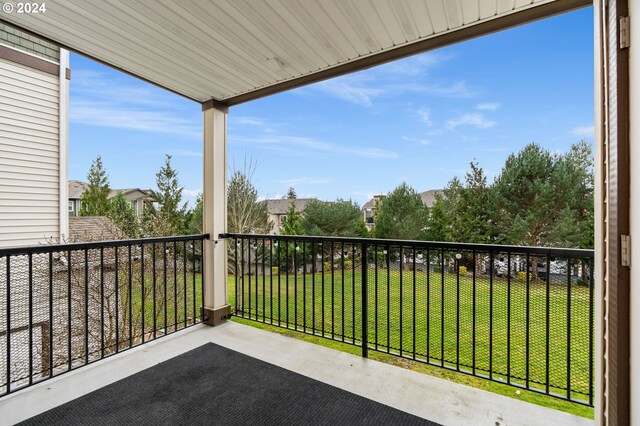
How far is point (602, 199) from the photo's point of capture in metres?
1.24

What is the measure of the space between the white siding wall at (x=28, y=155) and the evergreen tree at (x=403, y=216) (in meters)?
10.1

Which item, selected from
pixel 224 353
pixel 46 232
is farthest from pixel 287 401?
pixel 46 232

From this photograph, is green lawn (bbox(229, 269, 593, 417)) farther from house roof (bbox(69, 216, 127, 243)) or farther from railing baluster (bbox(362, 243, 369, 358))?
house roof (bbox(69, 216, 127, 243))

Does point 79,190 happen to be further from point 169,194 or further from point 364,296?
point 364,296

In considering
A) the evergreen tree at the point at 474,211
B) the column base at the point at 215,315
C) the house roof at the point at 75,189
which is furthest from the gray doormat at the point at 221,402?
the house roof at the point at 75,189

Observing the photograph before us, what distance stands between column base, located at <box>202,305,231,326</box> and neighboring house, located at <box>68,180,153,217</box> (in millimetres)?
8982

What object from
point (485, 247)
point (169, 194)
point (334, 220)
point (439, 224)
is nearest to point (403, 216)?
point (439, 224)

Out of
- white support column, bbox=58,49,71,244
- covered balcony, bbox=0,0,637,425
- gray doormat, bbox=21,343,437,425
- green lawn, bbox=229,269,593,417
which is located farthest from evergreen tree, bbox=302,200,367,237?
gray doormat, bbox=21,343,437,425

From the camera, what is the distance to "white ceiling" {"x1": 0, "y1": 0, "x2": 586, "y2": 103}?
1.71 meters

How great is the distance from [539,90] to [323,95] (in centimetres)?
1146

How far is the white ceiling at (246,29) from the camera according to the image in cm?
171

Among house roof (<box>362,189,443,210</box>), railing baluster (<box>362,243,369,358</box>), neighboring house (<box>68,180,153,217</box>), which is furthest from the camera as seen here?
house roof (<box>362,189,443,210</box>)

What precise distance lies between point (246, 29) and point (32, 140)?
3.78 meters

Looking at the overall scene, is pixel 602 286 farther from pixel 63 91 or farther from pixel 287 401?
pixel 63 91
